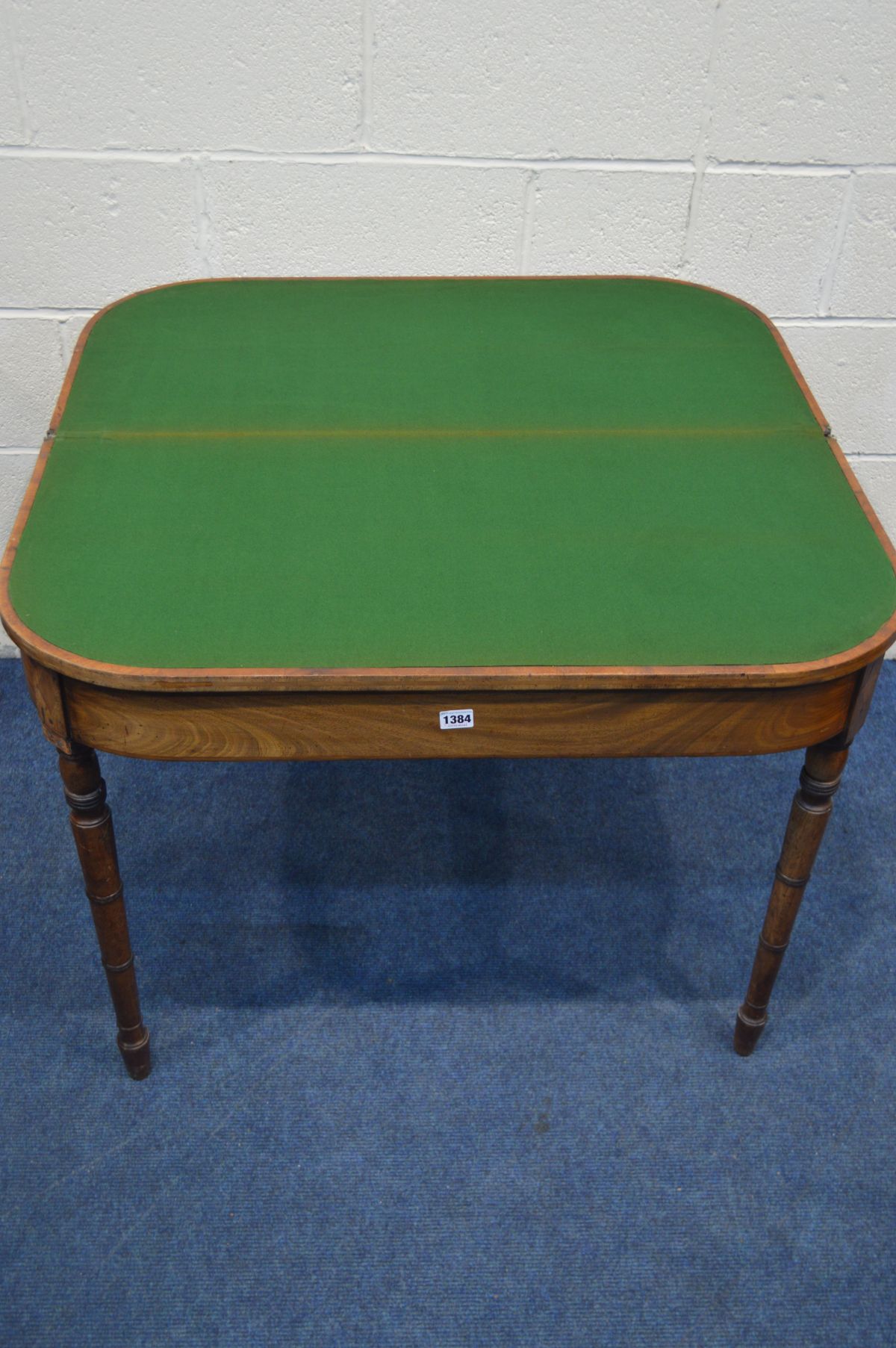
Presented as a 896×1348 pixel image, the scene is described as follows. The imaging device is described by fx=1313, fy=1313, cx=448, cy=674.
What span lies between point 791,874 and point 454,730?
470mm

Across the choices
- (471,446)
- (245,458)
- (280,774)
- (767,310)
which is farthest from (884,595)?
(280,774)

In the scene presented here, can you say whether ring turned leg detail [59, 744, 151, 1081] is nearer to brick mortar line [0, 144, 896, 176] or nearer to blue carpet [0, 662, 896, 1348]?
blue carpet [0, 662, 896, 1348]

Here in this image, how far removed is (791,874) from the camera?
4.83ft

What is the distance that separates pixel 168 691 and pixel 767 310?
1.21 m

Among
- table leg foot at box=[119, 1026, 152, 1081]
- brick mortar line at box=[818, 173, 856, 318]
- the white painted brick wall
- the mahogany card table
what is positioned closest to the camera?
the mahogany card table

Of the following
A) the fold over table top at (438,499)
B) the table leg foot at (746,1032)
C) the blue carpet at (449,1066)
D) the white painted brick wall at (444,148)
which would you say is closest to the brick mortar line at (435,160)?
the white painted brick wall at (444,148)

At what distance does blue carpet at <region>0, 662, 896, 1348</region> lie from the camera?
1.43 metres

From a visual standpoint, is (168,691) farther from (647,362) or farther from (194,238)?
(194,238)

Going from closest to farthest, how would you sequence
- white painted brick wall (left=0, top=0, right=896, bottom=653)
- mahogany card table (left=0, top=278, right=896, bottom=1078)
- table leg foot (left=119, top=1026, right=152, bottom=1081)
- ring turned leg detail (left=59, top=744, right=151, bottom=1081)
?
1. mahogany card table (left=0, top=278, right=896, bottom=1078)
2. ring turned leg detail (left=59, top=744, right=151, bottom=1081)
3. table leg foot (left=119, top=1026, right=152, bottom=1081)
4. white painted brick wall (left=0, top=0, right=896, bottom=653)

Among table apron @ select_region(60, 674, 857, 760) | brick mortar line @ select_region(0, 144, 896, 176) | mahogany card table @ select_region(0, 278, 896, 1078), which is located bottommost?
table apron @ select_region(60, 674, 857, 760)

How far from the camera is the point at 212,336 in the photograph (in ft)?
5.42

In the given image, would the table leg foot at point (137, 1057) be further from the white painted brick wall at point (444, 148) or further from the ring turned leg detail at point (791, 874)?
the white painted brick wall at point (444, 148)

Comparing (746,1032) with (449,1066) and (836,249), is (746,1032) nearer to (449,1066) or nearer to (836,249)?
(449,1066)

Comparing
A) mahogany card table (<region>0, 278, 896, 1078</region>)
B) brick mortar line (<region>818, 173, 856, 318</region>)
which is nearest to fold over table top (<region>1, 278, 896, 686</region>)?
mahogany card table (<region>0, 278, 896, 1078</region>)
